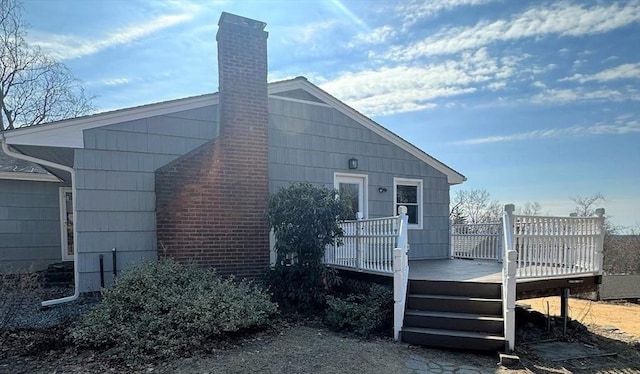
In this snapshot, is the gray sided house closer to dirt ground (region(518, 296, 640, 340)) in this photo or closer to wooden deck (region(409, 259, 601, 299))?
wooden deck (region(409, 259, 601, 299))

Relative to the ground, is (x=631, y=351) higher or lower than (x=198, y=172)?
lower

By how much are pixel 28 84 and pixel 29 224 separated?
10234mm

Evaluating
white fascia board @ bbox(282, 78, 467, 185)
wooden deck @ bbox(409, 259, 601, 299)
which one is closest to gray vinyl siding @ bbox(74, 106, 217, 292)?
white fascia board @ bbox(282, 78, 467, 185)

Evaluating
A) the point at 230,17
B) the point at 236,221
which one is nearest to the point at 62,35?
the point at 230,17

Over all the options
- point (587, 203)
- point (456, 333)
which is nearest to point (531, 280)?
point (456, 333)

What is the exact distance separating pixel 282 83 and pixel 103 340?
5926 mm

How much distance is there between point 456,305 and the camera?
18.4ft

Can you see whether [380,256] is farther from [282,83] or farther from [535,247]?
[282,83]

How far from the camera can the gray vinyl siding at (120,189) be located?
20.0ft

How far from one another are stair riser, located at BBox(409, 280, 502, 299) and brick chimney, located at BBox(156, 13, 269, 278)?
3077 mm

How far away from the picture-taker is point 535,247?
5.94 meters

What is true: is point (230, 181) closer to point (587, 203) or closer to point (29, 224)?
point (29, 224)

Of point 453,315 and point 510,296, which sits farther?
point 453,315

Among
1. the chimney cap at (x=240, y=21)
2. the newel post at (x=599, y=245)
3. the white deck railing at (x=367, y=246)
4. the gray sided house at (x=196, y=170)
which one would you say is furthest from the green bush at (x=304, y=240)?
the newel post at (x=599, y=245)
